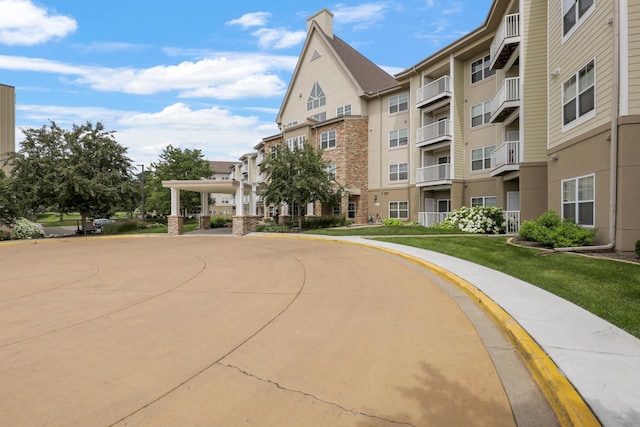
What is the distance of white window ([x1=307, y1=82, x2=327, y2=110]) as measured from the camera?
35031 mm

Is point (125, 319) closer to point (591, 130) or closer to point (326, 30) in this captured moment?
point (591, 130)

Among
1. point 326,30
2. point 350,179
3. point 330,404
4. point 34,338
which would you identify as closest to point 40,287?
point 34,338

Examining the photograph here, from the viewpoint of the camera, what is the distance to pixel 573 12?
12617 mm

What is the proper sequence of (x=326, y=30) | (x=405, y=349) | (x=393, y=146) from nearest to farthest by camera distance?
(x=405, y=349) → (x=393, y=146) → (x=326, y=30)

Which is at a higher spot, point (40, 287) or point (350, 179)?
point (350, 179)

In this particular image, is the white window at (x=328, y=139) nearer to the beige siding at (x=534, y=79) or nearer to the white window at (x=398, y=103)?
the white window at (x=398, y=103)

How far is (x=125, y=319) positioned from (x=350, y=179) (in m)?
26.1

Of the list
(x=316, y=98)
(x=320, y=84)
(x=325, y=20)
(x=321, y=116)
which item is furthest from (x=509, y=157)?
(x=325, y=20)

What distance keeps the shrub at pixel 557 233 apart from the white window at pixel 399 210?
1585cm

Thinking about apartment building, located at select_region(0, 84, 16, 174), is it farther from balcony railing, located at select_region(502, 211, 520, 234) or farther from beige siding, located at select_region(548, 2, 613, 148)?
beige siding, located at select_region(548, 2, 613, 148)

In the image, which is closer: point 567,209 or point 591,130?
point 591,130

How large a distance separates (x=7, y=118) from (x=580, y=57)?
5782cm

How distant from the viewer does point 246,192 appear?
26969 mm

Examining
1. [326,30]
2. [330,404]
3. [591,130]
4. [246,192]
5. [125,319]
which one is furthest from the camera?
[326,30]
